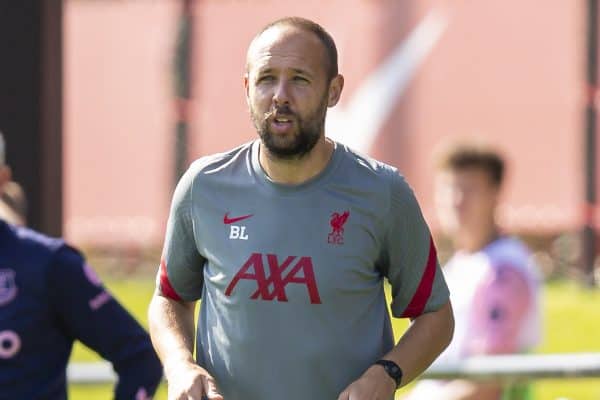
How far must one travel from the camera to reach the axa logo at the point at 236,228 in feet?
10.9

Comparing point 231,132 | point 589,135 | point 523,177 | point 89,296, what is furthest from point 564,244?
point 89,296

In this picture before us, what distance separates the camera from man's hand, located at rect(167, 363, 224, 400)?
10.4ft

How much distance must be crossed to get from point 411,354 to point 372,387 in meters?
0.15

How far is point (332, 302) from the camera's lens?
3.28m

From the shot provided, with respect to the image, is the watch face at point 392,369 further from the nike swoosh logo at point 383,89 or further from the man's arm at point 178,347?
the nike swoosh logo at point 383,89

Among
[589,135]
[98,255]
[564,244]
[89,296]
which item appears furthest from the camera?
[98,255]

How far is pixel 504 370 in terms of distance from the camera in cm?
504

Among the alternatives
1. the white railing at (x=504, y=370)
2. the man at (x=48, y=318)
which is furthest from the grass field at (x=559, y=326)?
the man at (x=48, y=318)

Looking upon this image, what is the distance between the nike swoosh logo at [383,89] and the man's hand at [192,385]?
1514 centimetres

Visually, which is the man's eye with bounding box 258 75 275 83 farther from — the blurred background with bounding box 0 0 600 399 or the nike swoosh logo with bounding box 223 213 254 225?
the blurred background with bounding box 0 0 600 399

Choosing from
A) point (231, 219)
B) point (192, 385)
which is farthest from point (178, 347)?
point (231, 219)

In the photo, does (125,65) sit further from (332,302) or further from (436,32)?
(332,302)

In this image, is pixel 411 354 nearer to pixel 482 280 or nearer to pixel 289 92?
pixel 289 92

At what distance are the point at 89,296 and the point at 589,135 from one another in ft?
37.2
